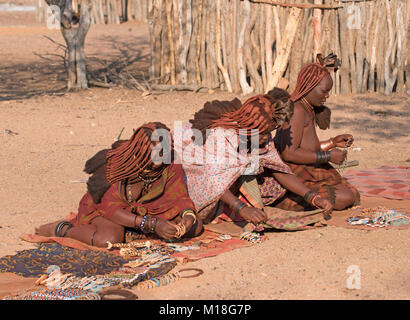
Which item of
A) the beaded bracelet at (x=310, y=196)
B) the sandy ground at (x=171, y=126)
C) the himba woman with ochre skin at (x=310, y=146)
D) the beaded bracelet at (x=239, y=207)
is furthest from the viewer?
the himba woman with ochre skin at (x=310, y=146)

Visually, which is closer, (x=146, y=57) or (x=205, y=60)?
(x=205, y=60)

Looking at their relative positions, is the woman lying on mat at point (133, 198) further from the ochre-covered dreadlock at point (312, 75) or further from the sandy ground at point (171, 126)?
the ochre-covered dreadlock at point (312, 75)

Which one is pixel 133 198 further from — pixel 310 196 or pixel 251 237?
pixel 310 196

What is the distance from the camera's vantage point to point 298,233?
5.05 metres

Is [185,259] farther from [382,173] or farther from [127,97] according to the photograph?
[127,97]

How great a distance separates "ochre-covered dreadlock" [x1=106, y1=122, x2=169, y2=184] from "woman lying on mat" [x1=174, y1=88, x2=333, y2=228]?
0.39 m

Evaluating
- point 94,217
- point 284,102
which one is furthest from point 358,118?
point 94,217

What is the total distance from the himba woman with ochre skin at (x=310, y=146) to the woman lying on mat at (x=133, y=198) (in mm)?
998

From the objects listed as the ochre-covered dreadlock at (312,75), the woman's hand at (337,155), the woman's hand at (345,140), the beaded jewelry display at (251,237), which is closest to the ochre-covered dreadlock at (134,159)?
the beaded jewelry display at (251,237)

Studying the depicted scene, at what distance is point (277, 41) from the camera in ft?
34.7

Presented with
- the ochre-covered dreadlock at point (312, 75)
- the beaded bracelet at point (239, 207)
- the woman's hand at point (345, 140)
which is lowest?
the beaded bracelet at point (239, 207)

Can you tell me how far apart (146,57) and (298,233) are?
Answer: 10517mm

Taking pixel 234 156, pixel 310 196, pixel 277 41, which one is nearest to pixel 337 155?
pixel 310 196

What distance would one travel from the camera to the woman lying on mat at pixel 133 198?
4703 mm
